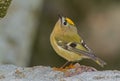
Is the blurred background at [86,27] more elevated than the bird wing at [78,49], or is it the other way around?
the bird wing at [78,49]

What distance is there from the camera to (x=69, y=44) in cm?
696

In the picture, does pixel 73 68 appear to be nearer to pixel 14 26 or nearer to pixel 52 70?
pixel 52 70

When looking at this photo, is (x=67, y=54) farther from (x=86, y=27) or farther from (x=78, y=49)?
(x=86, y=27)

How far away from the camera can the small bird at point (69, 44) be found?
6789mm

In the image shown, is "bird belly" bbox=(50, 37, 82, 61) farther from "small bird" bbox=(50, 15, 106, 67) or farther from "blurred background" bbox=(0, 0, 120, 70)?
"blurred background" bbox=(0, 0, 120, 70)

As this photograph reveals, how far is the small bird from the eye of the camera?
679cm

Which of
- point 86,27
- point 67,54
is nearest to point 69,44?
point 67,54

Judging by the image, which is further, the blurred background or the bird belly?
the blurred background

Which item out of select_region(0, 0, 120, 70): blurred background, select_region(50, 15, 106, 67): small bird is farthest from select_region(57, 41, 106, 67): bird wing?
select_region(0, 0, 120, 70): blurred background

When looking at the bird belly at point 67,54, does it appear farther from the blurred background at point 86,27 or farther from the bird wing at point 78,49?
the blurred background at point 86,27

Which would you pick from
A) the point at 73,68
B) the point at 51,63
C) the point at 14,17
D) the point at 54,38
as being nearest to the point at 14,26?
the point at 14,17

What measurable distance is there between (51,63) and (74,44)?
536 cm

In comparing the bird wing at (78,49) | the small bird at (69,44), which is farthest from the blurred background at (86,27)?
the bird wing at (78,49)

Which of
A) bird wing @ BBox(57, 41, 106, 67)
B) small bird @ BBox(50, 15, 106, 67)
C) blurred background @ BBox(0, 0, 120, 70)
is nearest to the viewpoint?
bird wing @ BBox(57, 41, 106, 67)
